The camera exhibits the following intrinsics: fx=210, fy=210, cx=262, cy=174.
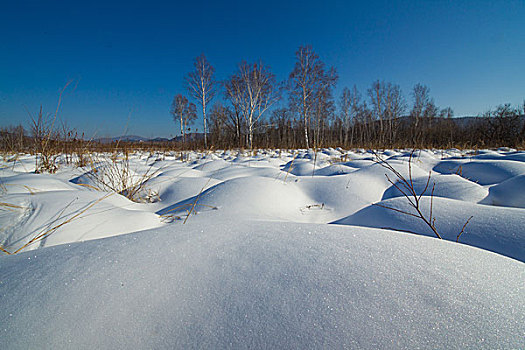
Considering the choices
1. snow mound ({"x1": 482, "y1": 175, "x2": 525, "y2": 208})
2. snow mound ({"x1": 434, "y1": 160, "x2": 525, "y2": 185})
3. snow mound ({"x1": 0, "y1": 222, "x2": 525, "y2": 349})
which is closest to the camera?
snow mound ({"x1": 0, "y1": 222, "x2": 525, "y2": 349})

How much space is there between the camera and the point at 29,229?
816 millimetres

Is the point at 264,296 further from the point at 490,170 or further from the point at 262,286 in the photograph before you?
the point at 490,170

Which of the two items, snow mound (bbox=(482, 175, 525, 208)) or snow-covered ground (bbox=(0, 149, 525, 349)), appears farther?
snow mound (bbox=(482, 175, 525, 208))

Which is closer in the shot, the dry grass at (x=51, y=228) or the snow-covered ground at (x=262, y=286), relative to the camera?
the snow-covered ground at (x=262, y=286)

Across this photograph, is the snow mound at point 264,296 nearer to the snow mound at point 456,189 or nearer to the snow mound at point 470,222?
the snow mound at point 470,222

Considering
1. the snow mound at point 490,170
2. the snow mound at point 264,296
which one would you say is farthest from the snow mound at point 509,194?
the snow mound at point 264,296

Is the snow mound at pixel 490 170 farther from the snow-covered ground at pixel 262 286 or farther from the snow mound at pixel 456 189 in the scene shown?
the snow-covered ground at pixel 262 286

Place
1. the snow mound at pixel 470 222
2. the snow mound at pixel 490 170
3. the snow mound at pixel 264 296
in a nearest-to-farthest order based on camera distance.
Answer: the snow mound at pixel 264 296
the snow mound at pixel 470 222
the snow mound at pixel 490 170

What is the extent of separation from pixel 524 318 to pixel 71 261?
3.05 feet

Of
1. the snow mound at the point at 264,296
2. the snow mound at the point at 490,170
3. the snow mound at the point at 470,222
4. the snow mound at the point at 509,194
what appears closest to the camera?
the snow mound at the point at 264,296

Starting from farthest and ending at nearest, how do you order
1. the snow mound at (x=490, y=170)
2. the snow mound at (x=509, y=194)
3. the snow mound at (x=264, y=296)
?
the snow mound at (x=490, y=170) < the snow mound at (x=509, y=194) < the snow mound at (x=264, y=296)

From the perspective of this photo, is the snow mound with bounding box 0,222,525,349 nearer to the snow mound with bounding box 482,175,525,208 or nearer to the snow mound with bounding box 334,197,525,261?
the snow mound with bounding box 334,197,525,261

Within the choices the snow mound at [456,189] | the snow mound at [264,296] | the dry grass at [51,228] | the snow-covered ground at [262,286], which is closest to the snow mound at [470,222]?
the snow-covered ground at [262,286]

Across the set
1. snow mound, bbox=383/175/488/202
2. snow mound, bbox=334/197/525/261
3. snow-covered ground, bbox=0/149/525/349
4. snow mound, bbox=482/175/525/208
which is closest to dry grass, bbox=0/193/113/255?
snow-covered ground, bbox=0/149/525/349
